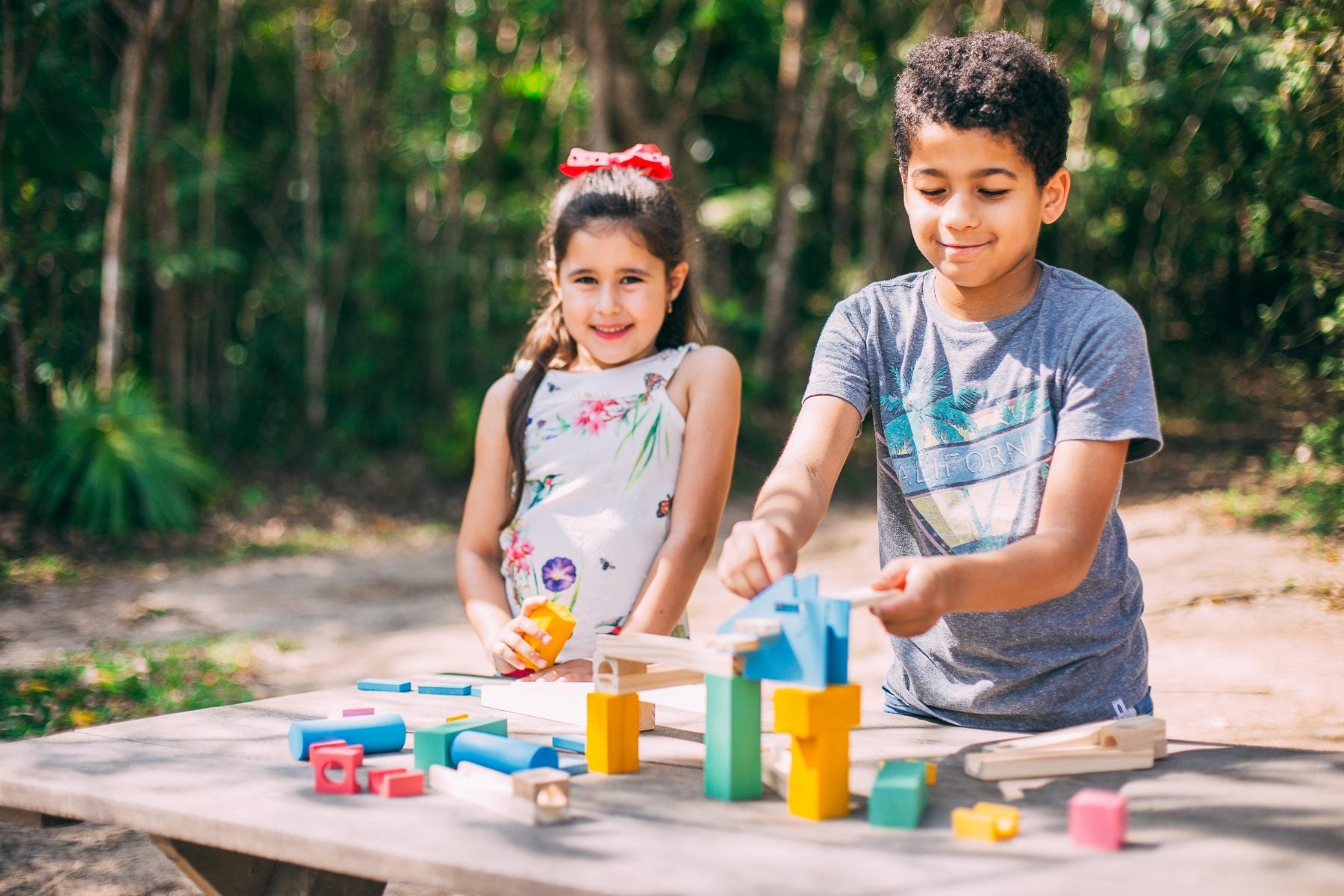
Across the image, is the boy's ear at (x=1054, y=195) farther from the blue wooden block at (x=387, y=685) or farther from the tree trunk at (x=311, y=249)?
the tree trunk at (x=311, y=249)

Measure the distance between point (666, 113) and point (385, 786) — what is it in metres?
12.0

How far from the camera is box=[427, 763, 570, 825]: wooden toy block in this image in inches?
58.5

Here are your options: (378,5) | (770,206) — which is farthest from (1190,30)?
(378,5)

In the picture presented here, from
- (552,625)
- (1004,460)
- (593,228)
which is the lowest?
(552,625)

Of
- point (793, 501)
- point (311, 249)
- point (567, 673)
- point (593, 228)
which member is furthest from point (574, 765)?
point (311, 249)

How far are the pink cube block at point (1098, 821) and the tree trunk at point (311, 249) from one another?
1007 centimetres

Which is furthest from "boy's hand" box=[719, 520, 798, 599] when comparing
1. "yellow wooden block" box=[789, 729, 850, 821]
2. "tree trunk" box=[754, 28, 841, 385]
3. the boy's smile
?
"tree trunk" box=[754, 28, 841, 385]

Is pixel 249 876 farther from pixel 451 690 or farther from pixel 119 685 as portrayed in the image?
pixel 119 685

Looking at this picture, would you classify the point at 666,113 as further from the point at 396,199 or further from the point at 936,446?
the point at 936,446

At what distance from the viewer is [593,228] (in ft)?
9.23

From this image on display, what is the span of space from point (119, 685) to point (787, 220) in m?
8.16

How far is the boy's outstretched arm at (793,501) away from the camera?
170 cm

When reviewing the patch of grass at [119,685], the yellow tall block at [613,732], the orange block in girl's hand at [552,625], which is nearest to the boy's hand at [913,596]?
the yellow tall block at [613,732]

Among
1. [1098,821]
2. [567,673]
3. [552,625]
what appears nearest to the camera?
[1098,821]
